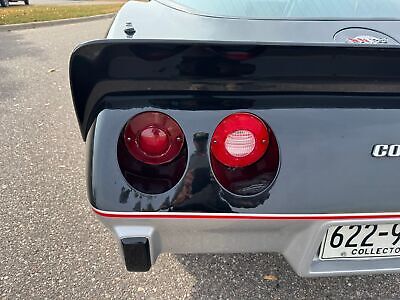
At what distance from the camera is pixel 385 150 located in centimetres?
136

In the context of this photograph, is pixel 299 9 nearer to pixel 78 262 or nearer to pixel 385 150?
pixel 385 150

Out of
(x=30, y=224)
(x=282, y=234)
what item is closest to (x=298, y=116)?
(x=282, y=234)

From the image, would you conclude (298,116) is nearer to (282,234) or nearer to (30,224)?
(282,234)

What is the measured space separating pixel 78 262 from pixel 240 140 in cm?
137

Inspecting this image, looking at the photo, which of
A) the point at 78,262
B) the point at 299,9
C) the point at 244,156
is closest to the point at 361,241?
the point at 244,156

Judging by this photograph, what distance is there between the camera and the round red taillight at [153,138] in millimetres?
1363

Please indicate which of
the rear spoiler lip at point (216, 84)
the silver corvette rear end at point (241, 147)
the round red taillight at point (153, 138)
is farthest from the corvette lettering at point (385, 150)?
the round red taillight at point (153, 138)

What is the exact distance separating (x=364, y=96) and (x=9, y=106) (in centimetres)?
420

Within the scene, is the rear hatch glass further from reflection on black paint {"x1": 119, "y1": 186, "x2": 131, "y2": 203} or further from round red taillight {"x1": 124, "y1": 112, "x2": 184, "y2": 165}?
reflection on black paint {"x1": 119, "y1": 186, "x2": 131, "y2": 203}

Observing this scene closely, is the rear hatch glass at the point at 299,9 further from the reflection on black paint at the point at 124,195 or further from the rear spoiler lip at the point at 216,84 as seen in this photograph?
the reflection on black paint at the point at 124,195

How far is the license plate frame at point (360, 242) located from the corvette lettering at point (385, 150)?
0.84 ft

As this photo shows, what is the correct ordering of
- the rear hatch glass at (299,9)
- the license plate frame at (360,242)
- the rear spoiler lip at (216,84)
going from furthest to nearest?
the rear hatch glass at (299,9) < the license plate frame at (360,242) < the rear spoiler lip at (216,84)

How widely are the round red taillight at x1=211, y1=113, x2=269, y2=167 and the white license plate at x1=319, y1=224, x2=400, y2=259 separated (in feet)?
1.31

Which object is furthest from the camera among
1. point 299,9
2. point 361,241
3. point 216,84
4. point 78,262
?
point 78,262
